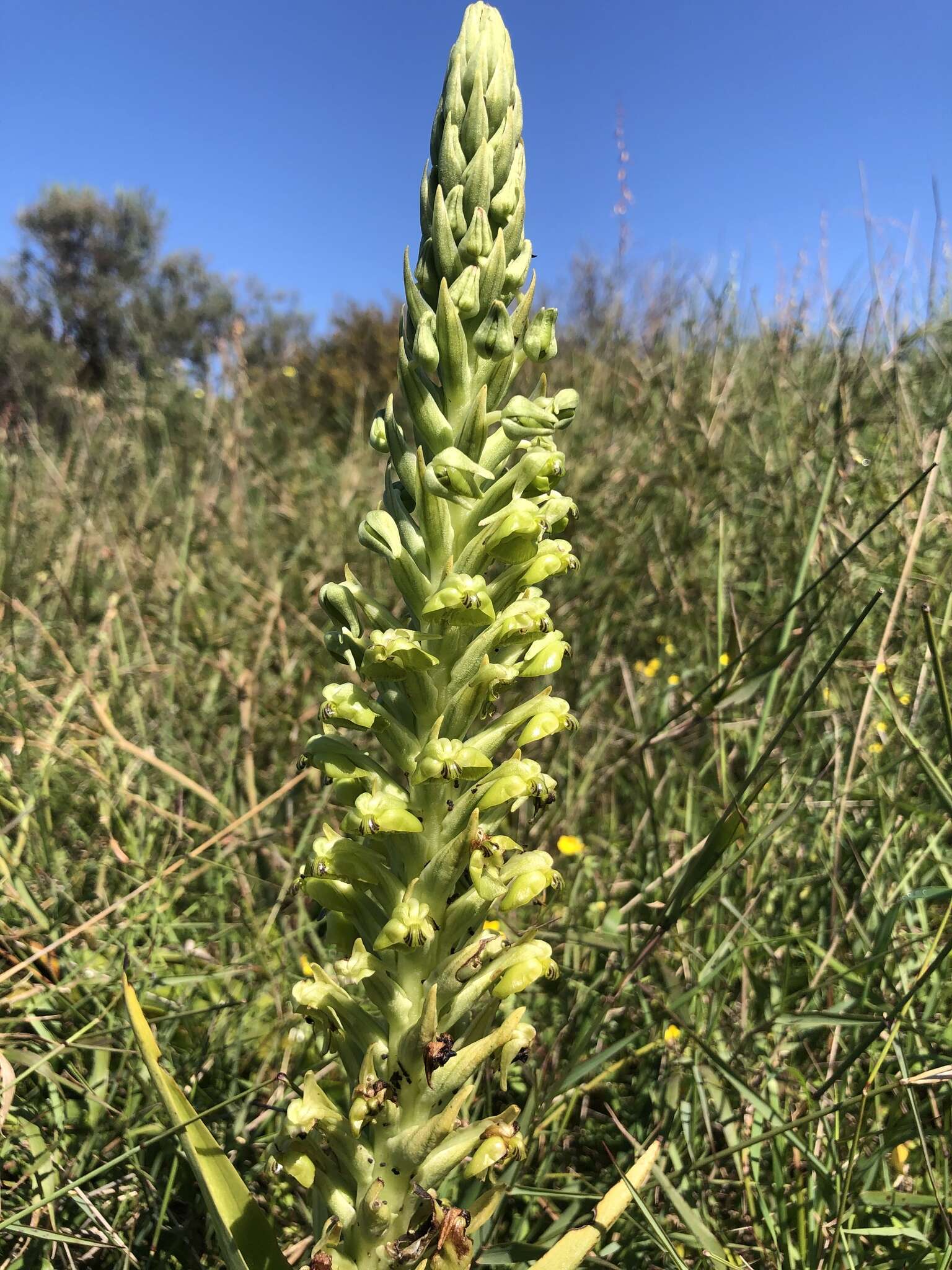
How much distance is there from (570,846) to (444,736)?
5.10ft

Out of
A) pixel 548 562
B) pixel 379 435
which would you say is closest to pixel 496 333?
Result: pixel 379 435

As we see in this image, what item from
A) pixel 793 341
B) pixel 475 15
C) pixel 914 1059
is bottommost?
pixel 914 1059

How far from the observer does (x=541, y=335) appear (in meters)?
1.67

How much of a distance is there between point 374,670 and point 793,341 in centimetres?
433

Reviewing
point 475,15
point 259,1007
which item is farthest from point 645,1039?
point 475,15

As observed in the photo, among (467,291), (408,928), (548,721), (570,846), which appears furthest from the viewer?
(570,846)

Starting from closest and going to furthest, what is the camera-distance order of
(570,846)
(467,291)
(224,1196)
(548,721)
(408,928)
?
1. (224,1196)
2. (408,928)
3. (467,291)
4. (548,721)
5. (570,846)

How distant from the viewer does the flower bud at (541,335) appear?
166 cm

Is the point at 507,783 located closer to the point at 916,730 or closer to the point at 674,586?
the point at 916,730

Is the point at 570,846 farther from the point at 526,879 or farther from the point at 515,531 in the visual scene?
the point at 515,531

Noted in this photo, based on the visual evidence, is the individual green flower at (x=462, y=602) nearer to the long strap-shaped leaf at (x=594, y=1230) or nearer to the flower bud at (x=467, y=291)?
the flower bud at (x=467, y=291)

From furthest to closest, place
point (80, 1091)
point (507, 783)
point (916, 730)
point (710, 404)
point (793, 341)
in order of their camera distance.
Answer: point (710, 404), point (793, 341), point (916, 730), point (80, 1091), point (507, 783)

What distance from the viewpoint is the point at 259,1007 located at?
8.35 feet

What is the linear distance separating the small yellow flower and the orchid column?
1.29 meters
